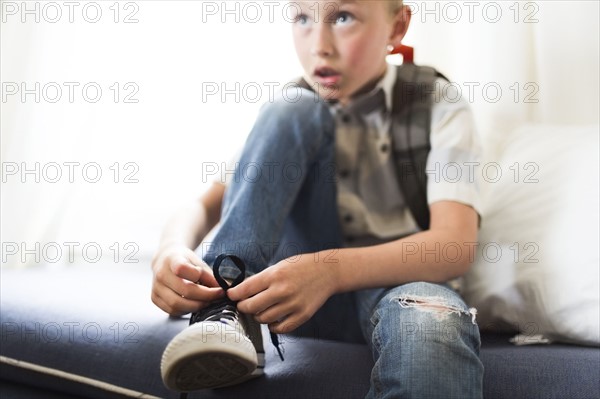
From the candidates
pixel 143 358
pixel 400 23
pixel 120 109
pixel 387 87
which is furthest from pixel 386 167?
pixel 120 109

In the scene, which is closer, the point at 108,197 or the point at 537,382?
the point at 537,382

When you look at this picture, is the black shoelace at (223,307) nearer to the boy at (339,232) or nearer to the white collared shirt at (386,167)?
the boy at (339,232)

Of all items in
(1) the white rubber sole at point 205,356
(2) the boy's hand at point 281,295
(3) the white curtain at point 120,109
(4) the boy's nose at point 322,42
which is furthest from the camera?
(3) the white curtain at point 120,109

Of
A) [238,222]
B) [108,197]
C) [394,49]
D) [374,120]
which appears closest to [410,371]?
[238,222]

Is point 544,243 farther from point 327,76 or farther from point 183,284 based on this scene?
point 183,284

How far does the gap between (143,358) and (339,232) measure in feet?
1.09

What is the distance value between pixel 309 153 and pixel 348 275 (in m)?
0.21

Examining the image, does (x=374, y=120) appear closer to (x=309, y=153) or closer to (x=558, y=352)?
(x=309, y=153)

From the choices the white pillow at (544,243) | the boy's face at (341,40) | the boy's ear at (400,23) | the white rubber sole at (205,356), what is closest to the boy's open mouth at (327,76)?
the boy's face at (341,40)

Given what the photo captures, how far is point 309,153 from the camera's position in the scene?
1.00 metres

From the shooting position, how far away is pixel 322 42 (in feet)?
3.47

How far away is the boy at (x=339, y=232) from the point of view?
0.73 meters

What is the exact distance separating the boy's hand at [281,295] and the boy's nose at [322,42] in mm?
371

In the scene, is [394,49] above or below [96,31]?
below
